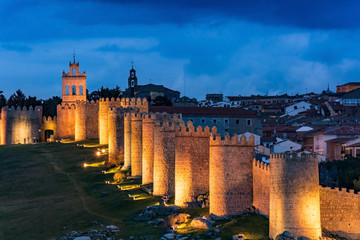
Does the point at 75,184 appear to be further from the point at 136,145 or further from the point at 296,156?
the point at 296,156

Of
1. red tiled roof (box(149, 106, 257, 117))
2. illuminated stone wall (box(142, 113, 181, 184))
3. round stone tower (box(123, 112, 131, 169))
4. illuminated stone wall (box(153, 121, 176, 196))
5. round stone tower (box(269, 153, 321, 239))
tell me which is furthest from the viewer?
red tiled roof (box(149, 106, 257, 117))

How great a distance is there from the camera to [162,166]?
176ft

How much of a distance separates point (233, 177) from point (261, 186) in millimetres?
1886

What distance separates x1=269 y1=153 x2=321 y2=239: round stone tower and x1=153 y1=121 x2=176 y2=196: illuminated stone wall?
14148mm

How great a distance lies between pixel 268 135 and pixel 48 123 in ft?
85.5

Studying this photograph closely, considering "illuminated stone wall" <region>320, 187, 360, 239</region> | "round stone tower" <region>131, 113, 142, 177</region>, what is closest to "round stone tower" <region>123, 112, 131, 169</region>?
"round stone tower" <region>131, 113, 142, 177</region>

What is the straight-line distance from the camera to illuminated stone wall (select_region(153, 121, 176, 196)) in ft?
175

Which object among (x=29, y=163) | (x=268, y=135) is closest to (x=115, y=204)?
(x=29, y=163)

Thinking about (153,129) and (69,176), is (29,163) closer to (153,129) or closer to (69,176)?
(69,176)

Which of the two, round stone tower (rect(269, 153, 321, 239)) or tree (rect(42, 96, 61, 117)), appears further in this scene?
tree (rect(42, 96, 61, 117))

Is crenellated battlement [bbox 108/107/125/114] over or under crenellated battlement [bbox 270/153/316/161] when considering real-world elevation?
over

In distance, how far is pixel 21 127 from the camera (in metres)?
92.2

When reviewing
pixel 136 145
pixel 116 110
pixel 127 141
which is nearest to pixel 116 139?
pixel 116 110

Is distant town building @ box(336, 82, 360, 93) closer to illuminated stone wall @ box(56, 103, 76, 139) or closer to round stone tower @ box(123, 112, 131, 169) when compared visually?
illuminated stone wall @ box(56, 103, 76, 139)
